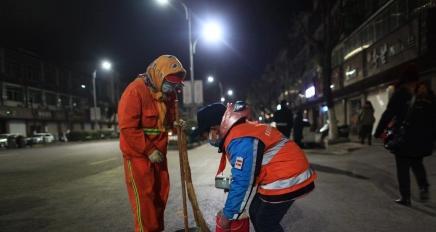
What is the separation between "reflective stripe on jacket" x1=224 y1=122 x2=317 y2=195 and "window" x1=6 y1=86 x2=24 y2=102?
51529 mm

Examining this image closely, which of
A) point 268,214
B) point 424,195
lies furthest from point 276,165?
point 424,195

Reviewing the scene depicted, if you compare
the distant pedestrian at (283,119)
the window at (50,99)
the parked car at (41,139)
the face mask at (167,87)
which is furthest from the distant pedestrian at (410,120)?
the window at (50,99)

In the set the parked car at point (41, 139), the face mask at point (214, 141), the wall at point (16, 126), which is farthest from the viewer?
the wall at point (16, 126)

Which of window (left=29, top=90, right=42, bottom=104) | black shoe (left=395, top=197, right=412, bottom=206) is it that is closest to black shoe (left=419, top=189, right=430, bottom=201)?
black shoe (left=395, top=197, right=412, bottom=206)

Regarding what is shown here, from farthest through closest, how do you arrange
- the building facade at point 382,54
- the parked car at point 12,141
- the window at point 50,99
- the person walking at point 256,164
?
the window at point 50,99 < the parked car at point 12,141 < the building facade at point 382,54 < the person walking at point 256,164

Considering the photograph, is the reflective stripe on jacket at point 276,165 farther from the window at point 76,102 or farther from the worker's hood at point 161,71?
the window at point 76,102

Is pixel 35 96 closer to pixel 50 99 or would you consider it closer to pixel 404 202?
pixel 50 99

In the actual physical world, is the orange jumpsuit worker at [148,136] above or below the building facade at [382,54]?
below

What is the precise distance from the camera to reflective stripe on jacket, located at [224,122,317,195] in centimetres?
284

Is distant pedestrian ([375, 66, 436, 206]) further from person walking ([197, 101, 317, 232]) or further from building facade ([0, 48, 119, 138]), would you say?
building facade ([0, 48, 119, 138])

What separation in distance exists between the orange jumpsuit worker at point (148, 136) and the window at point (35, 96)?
55039 mm

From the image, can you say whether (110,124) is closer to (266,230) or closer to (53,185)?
(53,185)

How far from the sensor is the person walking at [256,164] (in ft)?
8.96

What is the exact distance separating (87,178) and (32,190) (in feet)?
5.48
